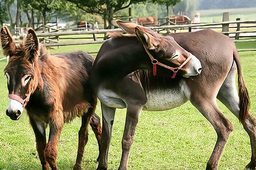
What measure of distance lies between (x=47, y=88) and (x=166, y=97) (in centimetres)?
128

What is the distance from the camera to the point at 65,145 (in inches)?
249

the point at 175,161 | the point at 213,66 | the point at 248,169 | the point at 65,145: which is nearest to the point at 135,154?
the point at 175,161

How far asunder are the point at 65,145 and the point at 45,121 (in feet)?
6.43

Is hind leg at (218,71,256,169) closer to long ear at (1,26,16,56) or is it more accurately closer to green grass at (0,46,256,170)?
green grass at (0,46,256,170)

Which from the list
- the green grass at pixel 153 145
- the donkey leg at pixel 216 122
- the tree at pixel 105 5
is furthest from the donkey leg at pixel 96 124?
the tree at pixel 105 5

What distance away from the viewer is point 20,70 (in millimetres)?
3955

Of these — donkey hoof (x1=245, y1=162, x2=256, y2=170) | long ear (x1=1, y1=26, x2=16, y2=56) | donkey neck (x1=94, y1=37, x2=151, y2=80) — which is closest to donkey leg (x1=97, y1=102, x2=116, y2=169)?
donkey neck (x1=94, y1=37, x2=151, y2=80)

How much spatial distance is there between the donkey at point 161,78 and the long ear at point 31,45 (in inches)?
32.3

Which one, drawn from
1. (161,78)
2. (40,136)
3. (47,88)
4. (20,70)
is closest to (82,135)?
(40,136)

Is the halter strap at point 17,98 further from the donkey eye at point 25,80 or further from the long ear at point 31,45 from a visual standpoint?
the long ear at point 31,45

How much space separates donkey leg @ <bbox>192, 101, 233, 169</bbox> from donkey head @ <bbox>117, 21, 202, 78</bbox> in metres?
0.41

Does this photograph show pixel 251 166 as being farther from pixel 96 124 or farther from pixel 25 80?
pixel 25 80

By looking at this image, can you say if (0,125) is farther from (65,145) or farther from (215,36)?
(215,36)

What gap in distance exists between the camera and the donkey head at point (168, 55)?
412cm
